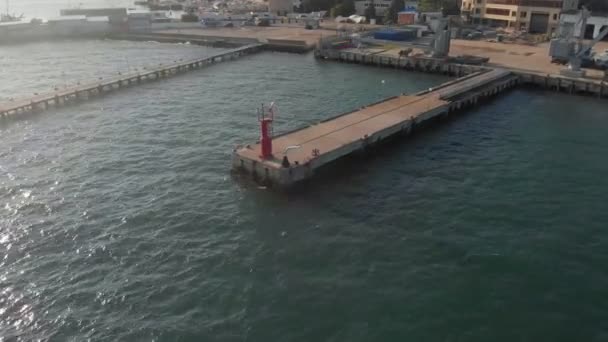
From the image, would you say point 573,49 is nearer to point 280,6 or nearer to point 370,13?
point 370,13

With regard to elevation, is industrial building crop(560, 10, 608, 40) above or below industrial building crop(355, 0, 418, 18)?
below

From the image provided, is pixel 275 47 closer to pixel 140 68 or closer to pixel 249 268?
pixel 140 68

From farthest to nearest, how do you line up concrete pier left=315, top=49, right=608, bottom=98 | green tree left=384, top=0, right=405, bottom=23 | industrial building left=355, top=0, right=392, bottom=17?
industrial building left=355, top=0, right=392, bottom=17, green tree left=384, top=0, right=405, bottom=23, concrete pier left=315, top=49, right=608, bottom=98

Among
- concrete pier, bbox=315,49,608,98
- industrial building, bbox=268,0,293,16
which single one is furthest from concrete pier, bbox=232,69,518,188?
industrial building, bbox=268,0,293,16

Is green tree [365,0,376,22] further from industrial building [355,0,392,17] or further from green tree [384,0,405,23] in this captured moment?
industrial building [355,0,392,17]

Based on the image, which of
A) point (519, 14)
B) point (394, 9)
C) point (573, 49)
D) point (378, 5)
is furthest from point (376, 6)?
point (573, 49)

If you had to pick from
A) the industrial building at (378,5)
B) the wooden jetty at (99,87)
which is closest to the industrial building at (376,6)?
the industrial building at (378,5)

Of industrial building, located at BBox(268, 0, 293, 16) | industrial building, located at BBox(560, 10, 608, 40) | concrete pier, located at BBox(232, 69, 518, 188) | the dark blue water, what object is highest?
industrial building, located at BBox(268, 0, 293, 16)
